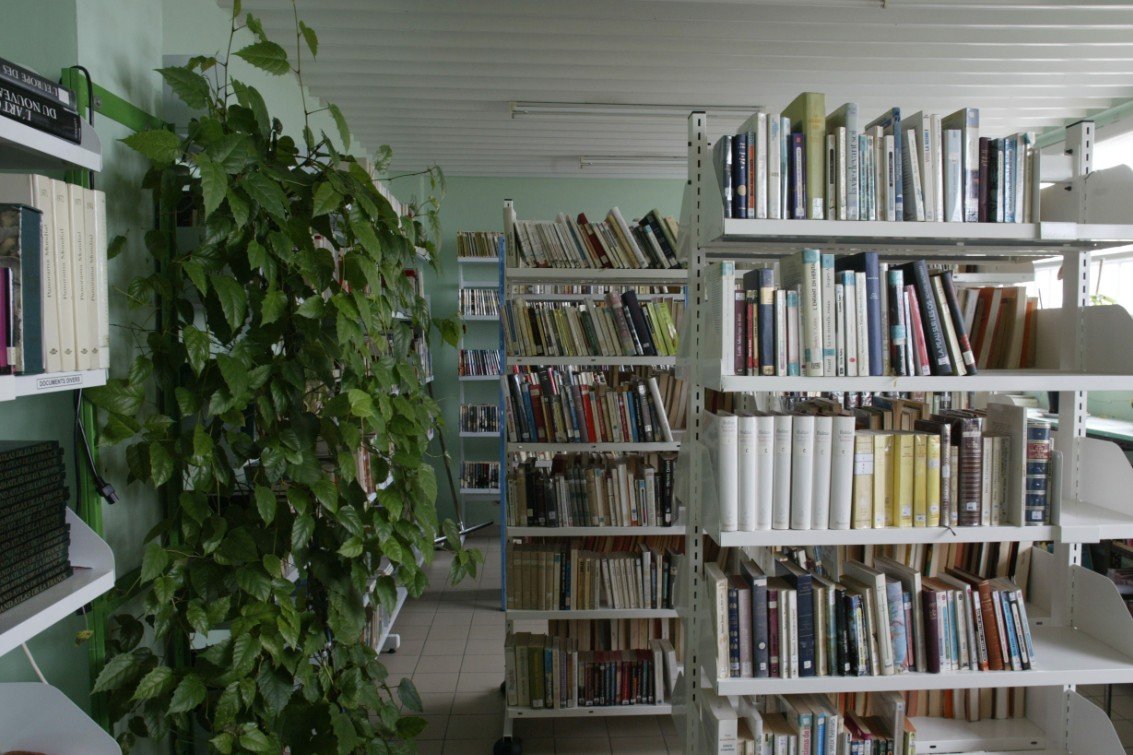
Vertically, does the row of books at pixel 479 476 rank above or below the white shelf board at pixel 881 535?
below

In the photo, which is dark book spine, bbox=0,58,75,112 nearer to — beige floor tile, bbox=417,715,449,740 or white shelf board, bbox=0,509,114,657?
white shelf board, bbox=0,509,114,657

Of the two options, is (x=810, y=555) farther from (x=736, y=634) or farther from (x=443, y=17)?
(x=443, y=17)

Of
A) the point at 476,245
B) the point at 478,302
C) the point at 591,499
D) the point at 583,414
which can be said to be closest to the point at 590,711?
the point at 591,499

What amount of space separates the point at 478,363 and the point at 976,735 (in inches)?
179

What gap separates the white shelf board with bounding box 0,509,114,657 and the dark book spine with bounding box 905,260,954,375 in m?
1.91

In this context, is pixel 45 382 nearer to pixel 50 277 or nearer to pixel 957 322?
pixel 50 277

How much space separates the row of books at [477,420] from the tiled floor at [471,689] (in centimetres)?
147

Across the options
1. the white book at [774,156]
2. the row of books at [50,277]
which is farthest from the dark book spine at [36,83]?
the white book at [774,156]

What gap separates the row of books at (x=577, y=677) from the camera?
2.96 meters

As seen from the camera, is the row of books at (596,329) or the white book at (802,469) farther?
the row of books at (596,329)

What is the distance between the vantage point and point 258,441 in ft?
5.37

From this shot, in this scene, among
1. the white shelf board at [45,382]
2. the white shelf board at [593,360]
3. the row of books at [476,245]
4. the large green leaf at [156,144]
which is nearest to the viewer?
the white shelf board at [45,382]

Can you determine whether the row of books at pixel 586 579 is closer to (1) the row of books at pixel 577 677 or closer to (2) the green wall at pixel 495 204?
(1) the row of books at pixel 577 677

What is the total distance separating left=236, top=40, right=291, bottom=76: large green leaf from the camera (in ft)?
5.41
